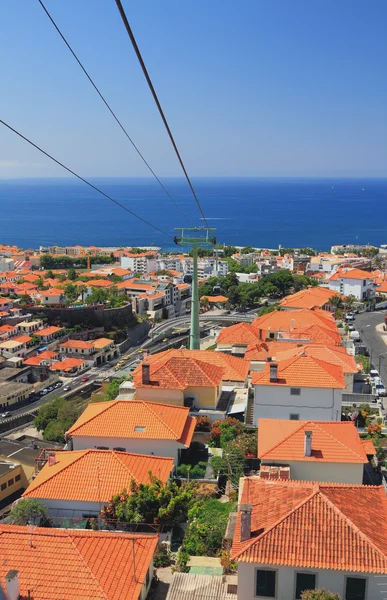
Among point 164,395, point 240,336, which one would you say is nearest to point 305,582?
point 164,395

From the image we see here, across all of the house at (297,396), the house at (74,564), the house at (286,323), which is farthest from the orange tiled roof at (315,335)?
the house at (74,564)

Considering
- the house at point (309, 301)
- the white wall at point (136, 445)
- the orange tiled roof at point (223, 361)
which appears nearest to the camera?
the white wall at point (136, 445)

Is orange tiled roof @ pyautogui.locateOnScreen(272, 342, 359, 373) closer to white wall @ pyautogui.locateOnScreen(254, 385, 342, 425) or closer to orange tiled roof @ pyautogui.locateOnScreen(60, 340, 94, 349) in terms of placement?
white wall @ pyautogui.locateOnScreen(254, 385, 342, 425)

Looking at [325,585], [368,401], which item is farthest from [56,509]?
[368,401]

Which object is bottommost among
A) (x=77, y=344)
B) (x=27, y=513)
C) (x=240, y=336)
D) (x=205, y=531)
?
(x=77, y=344)

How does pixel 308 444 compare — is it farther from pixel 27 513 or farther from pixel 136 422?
pixel 27 513

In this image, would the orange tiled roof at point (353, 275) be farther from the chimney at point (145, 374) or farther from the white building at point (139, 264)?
the chimney at point (145, 374)

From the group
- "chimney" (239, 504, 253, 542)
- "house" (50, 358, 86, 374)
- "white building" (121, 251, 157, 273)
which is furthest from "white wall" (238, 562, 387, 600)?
"white building" (121, 251, 157, 273)
